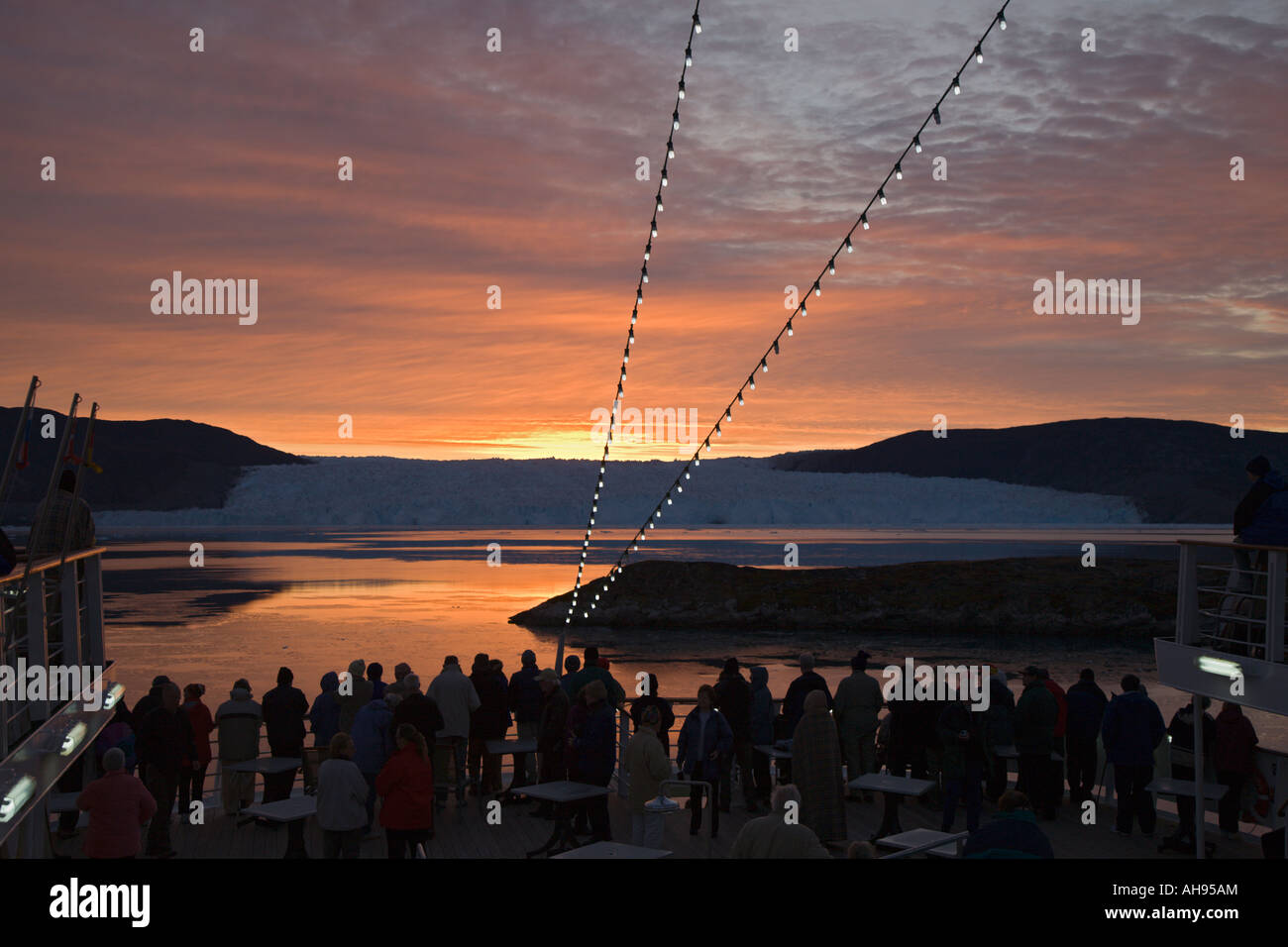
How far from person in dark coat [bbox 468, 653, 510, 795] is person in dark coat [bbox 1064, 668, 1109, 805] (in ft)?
19.6

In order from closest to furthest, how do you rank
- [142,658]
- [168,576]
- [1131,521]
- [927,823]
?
[927,823] → [142,658] → [168,576] → [1131,521]

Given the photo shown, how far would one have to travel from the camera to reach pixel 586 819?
10898 millimetres

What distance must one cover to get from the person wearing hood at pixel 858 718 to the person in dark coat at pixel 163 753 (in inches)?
243

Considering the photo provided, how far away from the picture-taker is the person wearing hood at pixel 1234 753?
1087cm

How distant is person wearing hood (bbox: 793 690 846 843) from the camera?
992cm

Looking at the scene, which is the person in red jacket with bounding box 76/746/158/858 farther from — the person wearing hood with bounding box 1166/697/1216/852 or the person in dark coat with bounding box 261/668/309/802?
the person wearing hood with bounding box 1166/697/1216/852

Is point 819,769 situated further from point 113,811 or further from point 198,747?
point 198,747

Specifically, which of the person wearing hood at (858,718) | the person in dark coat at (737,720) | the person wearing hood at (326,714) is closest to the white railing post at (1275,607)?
the person wearing hood at (858,718)

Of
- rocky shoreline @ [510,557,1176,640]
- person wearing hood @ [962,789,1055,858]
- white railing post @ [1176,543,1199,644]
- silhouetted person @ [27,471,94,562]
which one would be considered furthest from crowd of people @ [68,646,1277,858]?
rocky shoreline @ [510,557,1176,640]

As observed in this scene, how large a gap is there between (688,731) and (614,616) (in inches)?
1345

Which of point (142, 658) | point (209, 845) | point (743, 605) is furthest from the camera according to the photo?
point (743, 605)

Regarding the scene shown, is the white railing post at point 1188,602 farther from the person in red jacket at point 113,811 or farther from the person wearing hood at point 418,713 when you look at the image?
the person in red jacket at point 113,811

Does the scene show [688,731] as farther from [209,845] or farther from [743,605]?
[743,605]
